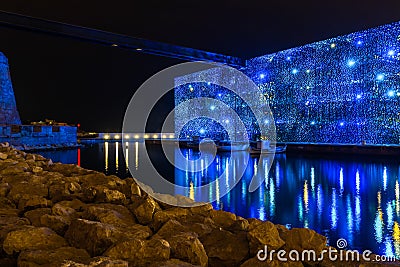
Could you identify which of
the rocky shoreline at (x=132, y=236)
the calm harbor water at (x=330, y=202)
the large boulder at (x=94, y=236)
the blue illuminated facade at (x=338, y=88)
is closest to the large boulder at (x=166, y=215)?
the rocky shoreline at (x=132, y=236)

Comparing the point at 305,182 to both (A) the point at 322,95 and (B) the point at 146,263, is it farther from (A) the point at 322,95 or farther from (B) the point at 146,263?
(A) the point at 322,95

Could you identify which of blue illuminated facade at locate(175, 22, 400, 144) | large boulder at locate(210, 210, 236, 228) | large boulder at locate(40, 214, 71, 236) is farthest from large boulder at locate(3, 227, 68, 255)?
blue illuminated facade at locate(175, 22, 400, 144)

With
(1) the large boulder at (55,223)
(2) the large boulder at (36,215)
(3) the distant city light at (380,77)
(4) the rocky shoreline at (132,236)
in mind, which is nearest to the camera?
(4) the rocky shoreline at (132,236)

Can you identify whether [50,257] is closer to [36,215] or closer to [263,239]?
[36,215]

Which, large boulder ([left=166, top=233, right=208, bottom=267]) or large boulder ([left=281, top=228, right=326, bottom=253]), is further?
large boulder ([left=281, top=228, right=326, bottom=253])

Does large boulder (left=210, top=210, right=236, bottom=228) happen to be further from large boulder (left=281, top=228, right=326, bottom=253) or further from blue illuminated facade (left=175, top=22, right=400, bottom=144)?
blue illuminated facade (left=175, top=22, right=400, bottom=144)

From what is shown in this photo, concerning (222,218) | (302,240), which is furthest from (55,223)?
(302,240)

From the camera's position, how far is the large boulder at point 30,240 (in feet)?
5.15

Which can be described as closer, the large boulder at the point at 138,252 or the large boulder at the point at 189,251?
the large boulder at the point at 138,252

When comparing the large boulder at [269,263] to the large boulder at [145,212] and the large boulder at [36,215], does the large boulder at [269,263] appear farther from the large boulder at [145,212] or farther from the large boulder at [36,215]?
the large boulder at [36,215]

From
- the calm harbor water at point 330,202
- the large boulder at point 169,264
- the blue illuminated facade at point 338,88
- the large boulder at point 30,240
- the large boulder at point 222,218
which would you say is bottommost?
the calm harbor water at point 330,202

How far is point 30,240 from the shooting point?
5.25 feet

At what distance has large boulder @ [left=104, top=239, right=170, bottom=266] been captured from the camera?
55.6 inches

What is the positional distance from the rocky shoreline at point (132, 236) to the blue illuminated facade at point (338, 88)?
13205 millimetres
